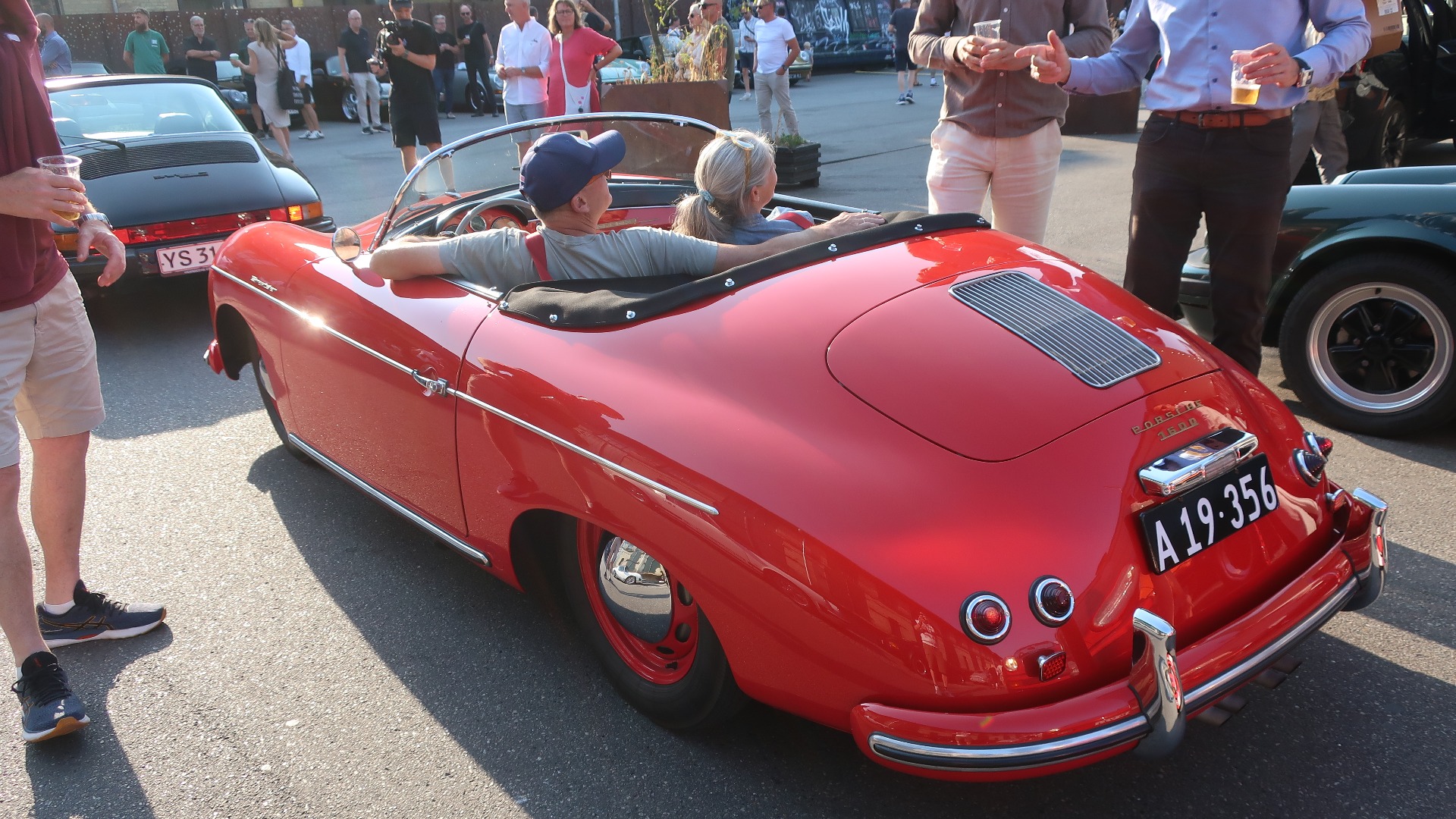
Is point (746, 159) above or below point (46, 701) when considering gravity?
above

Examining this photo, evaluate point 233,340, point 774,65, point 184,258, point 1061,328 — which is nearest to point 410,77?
point 184,258

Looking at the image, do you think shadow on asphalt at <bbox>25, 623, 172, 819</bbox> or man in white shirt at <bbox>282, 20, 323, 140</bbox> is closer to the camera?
shadow on asphalt at <bbox>25, 623, 172, 819</bbox>

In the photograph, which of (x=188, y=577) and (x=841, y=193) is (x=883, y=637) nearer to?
(x=188, y=577)

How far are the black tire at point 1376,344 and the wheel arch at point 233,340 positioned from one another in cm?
409

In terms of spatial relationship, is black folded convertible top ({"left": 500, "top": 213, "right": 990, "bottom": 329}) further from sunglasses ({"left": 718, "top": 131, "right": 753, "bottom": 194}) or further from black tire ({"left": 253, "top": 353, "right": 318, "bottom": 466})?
black tire ({"left": 253, "top": 353, "right": 318, "bottom": 466})

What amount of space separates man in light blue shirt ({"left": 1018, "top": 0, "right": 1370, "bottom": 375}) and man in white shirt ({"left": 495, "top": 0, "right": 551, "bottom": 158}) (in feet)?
20.0

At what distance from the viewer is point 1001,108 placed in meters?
3.97

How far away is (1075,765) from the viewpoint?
1.87 metres

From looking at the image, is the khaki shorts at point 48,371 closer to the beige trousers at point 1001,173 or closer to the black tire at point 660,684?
Result: the black tire at point 660,684

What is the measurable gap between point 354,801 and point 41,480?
1364 millimetres

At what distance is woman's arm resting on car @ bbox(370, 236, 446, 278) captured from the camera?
10.0ft

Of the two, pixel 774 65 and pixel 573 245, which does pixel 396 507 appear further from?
pixel 774 65

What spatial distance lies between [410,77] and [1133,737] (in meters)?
9.02

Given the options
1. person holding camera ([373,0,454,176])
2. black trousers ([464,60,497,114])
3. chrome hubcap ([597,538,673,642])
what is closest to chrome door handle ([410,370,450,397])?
chrome hubcap ([597,538,673,642])
